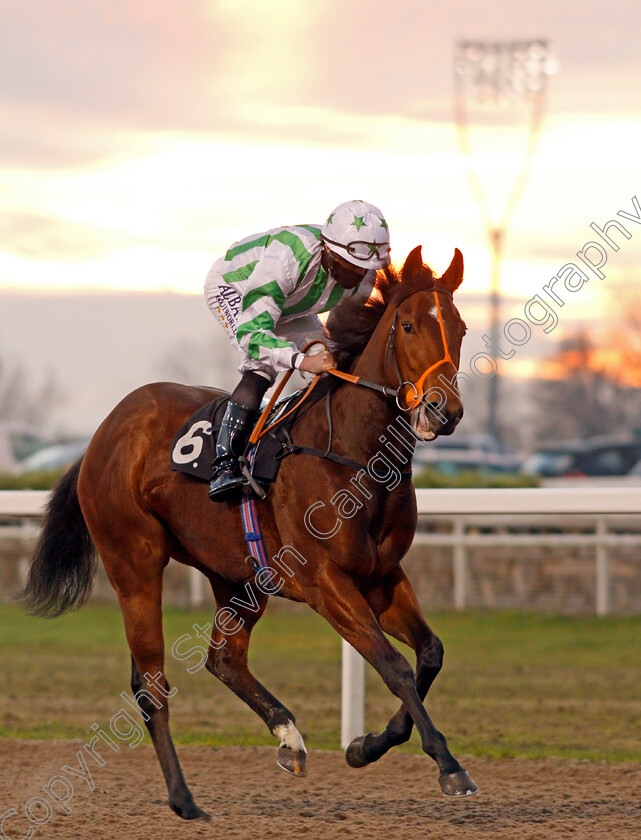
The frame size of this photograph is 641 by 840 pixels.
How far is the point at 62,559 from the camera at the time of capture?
496 cm

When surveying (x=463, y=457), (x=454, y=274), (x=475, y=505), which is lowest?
(x=463, y=457)

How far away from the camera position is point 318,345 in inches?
154

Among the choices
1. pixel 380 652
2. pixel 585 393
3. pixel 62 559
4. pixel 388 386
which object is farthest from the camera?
pixel 585 393

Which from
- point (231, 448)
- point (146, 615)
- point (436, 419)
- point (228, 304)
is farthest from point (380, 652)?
Result: point (228, 304)

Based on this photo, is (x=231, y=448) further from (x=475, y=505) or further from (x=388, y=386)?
(x=475, y=505)

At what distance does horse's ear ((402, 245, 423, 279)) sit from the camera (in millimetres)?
3736

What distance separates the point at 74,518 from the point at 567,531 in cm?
634

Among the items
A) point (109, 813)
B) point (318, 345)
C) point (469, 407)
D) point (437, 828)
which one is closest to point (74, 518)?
point (109, 813)

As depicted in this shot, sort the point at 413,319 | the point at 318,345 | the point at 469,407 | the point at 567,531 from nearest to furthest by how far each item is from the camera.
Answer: the point at 413,319 → the point at 318,345 → the point at 567,531 → the point at 469,407

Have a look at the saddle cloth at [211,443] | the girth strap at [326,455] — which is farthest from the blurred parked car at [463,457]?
the girth strap at [326,455]

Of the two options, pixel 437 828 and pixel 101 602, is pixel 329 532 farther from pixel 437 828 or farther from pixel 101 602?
pixel 101 602

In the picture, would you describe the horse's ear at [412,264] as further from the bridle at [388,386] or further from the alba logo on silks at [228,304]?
the alba logo on silks at [228,304]

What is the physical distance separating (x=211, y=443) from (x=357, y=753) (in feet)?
3.86

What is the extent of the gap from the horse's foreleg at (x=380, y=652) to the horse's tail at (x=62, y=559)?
1470 mm
